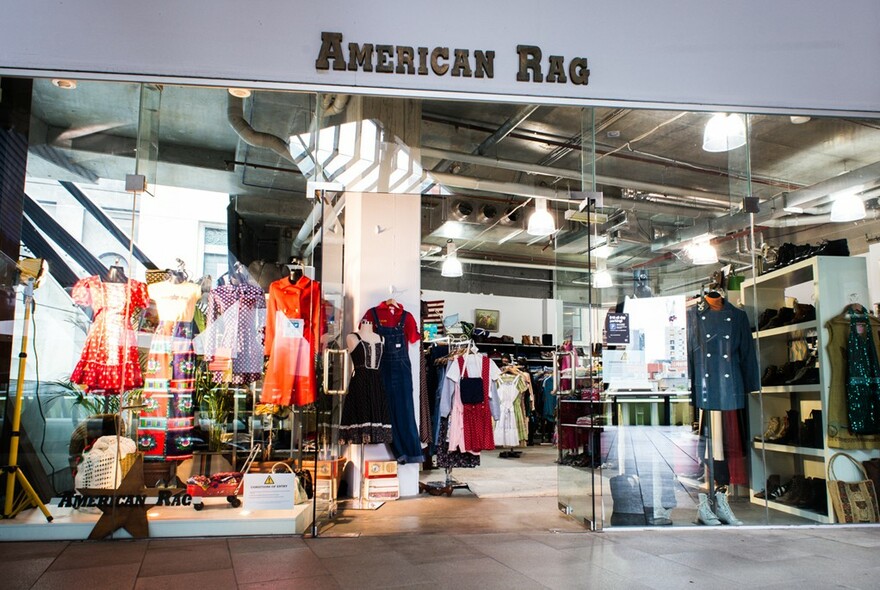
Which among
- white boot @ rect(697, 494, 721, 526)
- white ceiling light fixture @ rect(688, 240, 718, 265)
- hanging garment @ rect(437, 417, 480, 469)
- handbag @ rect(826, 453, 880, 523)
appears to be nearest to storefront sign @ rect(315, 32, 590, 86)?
white ceiling light fixture @ rect(688, 240, 718, 265)

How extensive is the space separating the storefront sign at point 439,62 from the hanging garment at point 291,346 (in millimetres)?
1643

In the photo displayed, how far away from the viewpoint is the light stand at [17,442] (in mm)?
4406

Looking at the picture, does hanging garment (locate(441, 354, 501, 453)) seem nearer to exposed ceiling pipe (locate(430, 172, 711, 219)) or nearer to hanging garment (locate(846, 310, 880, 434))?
exposed ceiling pipe (locate(430, 172, 711, 219))

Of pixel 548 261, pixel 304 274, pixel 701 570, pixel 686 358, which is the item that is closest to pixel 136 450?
pixel 304 274

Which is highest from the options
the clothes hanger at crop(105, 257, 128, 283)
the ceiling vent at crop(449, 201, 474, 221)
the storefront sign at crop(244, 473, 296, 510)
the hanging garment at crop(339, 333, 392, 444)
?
the ceiling vent at crop(449, 201, 474, 221)

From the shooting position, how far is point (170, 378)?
495cm

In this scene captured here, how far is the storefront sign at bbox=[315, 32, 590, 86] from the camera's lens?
435 cm

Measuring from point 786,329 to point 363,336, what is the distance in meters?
3.45

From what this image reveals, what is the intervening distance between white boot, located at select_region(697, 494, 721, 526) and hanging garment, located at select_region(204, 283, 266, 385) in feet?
10.9

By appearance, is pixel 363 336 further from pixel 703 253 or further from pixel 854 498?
pixel 854 498

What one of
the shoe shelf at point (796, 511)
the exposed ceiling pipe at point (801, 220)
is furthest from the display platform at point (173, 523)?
the exposed ceiling pipe at point (801, 220)

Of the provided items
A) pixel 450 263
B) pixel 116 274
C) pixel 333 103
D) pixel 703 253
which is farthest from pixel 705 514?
pixel 450 263

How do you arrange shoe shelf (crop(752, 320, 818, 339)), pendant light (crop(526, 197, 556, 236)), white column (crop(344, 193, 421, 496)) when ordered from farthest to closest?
pendant light (crop(526, 197, 556, 236)), white column (crop(344, 193, 421, 496)), shoe shelf (crop(752, 320, 818, 339))

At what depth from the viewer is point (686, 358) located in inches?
209
